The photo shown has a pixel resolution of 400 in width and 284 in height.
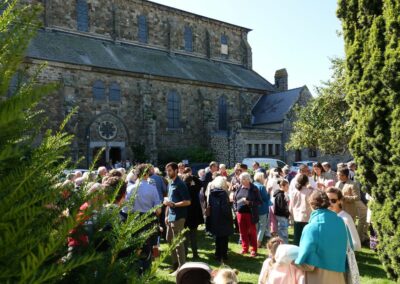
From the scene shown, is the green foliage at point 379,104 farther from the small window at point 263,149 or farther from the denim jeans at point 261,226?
the small window at point 263,149

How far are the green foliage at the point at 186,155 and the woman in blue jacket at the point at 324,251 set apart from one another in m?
26.0

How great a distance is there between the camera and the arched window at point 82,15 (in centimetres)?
3166

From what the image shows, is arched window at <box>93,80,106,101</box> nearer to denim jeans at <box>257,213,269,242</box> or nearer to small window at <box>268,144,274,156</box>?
small window at <box>268,144,274,156</box>

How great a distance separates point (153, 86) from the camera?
31.3 metres

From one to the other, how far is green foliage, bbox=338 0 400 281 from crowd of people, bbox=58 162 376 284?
581mm

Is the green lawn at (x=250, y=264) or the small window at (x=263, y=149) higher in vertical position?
the small window at (x=263, y=149)

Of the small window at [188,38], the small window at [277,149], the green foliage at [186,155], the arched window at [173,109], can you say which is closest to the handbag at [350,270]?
the green foliage at [186,155]

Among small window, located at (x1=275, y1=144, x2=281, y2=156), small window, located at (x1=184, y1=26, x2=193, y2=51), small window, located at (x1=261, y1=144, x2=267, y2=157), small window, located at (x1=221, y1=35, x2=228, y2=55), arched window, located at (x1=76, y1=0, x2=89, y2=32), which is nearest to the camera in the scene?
arched window, located at (x1=76, y1=0, x2=89, y2=32)

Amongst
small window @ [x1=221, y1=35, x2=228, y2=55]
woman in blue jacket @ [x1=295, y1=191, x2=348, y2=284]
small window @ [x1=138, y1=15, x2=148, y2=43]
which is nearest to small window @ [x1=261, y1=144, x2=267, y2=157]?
small window @ [x1=221, y1=35, x2=228, y2=55]

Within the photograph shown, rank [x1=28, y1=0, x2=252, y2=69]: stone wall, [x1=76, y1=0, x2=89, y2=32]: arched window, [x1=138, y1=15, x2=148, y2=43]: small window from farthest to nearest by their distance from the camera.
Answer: [x1=138, y1=15, x2=148, y2=43]: small window
[x1=76, y1=0, x2=89, y2=32]: arched window
[x1=28, y1=0, x2=252, y2=69]: stone wall

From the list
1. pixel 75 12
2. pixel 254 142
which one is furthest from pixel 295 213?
pixel 75 12

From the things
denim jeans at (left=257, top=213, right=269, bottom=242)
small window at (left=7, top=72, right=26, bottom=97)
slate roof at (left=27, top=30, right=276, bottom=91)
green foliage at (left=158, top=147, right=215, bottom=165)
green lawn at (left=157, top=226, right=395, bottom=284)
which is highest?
slate roof at (left=27, top=30, right=276, bottom=91)

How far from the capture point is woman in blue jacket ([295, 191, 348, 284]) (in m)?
4.58

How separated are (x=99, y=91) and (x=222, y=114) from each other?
12.5 metres
